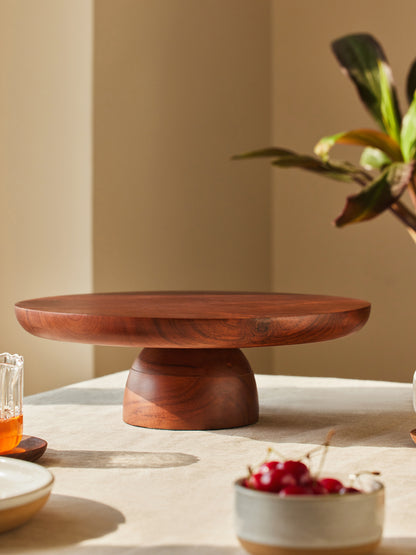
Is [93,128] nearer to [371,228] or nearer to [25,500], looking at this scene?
[371,228]

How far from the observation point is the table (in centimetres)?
84

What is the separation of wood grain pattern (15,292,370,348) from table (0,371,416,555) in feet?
0.57

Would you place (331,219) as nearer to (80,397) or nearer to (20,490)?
(80,397)

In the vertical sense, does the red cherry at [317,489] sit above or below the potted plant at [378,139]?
below

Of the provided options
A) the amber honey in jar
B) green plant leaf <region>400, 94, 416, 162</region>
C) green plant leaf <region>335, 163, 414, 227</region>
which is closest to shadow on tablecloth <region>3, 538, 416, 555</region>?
the amber honey in jar

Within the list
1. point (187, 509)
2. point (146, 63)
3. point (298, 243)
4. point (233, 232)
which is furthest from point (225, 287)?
point (187, 509)

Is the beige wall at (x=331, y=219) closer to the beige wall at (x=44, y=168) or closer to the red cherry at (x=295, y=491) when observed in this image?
the beige wall at (x=44, y=168)

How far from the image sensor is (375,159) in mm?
1205

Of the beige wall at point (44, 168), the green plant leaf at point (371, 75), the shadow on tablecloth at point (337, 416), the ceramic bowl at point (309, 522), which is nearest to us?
the ceramic bowl at point (309, 522)

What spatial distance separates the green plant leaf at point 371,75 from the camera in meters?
1.14

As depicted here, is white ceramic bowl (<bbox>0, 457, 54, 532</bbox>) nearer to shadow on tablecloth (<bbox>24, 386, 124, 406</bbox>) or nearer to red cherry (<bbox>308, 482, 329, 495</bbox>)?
red cherry (<bbox>308, 482, 329, 495</bbox>)

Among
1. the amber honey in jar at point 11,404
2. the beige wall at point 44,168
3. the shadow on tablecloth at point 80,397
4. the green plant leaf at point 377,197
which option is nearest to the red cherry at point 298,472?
the green plant leaf at point 377,197

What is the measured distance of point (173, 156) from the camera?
3174mm

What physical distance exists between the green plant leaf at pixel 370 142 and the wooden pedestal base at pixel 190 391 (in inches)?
17.1
